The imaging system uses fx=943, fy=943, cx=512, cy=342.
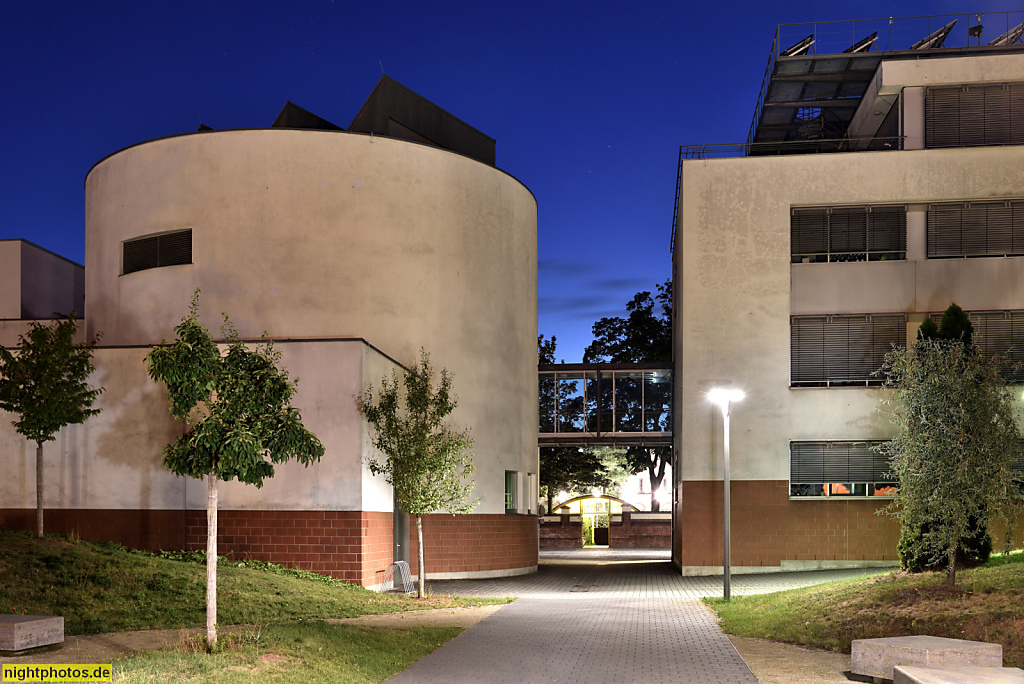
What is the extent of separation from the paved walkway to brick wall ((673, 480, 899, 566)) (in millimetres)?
934

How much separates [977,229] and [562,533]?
3168 cm

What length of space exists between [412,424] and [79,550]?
23.5 feet

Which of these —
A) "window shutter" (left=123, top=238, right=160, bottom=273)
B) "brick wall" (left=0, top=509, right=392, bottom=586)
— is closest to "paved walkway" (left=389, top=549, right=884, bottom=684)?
"brick wall" (left=0, top=509, right=392, bottom=586)

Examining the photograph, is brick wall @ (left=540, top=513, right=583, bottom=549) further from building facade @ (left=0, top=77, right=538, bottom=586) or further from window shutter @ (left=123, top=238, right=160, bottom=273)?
window shutter @ (left=123, top=238, right=160, bottom=273)

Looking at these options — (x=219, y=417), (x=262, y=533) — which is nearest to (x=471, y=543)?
(x=262, y=533)

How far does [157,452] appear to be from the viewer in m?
21.8

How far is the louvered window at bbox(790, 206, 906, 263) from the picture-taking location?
2877 centimetres

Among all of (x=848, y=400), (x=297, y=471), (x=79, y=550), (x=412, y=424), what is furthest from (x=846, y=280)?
(x=79, y=550)

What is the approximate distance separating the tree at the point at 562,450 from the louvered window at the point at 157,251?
1487 cm

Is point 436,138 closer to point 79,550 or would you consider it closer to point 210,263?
point 210,263

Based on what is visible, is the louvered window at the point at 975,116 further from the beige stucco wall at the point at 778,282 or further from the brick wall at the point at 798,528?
the brick wall at the point at 798,528

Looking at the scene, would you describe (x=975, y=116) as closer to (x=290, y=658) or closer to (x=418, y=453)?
(x=418, y=453)

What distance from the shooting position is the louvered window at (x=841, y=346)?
94.0 feet

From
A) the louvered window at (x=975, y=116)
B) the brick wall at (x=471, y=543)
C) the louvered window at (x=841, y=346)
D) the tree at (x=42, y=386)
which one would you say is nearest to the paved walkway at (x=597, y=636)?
the brick wall at (x=471, y=543)
